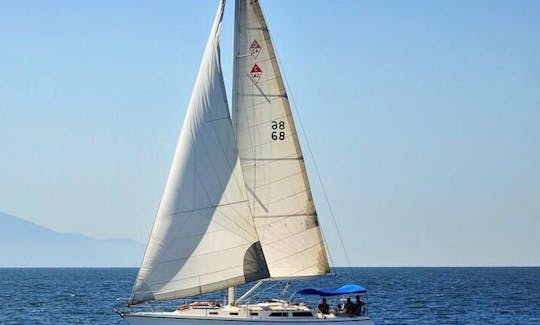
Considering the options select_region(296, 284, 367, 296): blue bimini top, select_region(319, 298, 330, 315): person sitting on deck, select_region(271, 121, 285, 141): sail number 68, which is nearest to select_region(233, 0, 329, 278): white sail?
select_region(271, 121, 285, 141): sail number 68

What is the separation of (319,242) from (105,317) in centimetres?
2892

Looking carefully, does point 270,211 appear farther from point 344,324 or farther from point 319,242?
→ point 344,324

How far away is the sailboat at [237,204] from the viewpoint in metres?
43.2

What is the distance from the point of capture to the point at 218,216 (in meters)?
43.7

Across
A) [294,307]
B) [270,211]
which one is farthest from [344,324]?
[270,211]

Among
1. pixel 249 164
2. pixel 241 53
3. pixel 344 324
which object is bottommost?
pixel 344 324

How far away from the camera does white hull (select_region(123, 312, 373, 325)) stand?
4250 cm

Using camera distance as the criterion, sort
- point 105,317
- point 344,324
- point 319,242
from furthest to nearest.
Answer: point 105,317 < point 319,242 < point 344,324

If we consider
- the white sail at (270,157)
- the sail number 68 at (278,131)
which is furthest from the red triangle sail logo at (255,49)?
the sail number 68 at (278,131)

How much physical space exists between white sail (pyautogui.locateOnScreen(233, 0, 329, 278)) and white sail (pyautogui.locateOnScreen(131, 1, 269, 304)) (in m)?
1.27

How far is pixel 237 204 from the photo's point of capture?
43.8 meters

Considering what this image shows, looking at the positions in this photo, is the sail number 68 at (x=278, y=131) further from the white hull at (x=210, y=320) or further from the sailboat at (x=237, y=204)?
the white hull at (x=210, y=320)

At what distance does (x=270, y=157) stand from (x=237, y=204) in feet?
9.03

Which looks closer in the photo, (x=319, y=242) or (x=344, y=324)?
(x=344, y=324)
